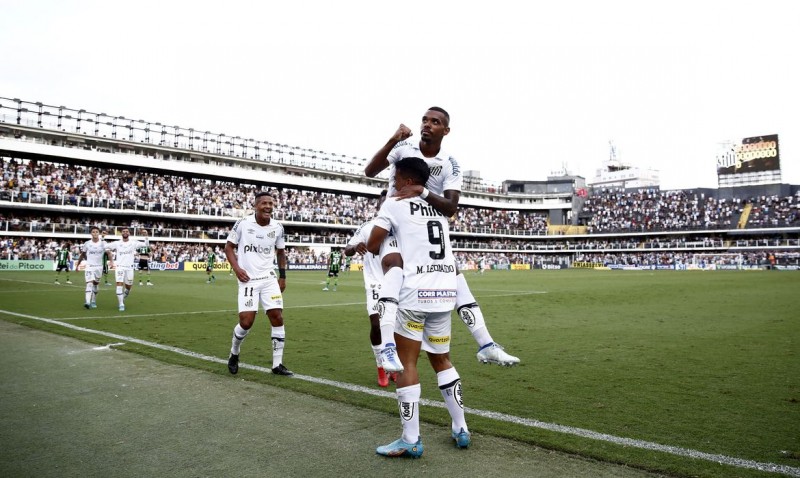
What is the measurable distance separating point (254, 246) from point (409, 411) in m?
4.46

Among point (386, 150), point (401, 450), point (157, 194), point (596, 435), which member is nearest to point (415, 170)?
point (386, 150)

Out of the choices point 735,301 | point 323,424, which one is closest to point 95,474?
point 323,424

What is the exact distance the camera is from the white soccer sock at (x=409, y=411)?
162 inches

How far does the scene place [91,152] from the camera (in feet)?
183

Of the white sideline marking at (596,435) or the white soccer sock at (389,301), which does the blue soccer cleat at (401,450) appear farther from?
the white sideline marking at (596,435)

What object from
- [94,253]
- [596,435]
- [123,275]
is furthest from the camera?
[94,253]

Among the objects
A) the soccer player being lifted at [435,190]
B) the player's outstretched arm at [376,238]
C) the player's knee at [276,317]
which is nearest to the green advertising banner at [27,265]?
the player's knee at [276,317]

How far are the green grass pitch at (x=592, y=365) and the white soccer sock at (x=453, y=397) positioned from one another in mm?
484

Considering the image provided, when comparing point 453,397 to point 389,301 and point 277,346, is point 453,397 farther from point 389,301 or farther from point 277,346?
point 277,346

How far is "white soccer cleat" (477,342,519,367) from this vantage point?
4223mm

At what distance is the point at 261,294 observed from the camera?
769cm

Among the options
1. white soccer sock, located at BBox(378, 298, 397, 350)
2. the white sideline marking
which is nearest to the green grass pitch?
the white sideline marking

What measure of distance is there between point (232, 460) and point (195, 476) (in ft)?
1.10

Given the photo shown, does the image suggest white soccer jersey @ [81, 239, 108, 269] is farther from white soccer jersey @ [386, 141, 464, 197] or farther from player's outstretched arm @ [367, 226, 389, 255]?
player's outstretched arm @ [367, 226, 389, 255]
